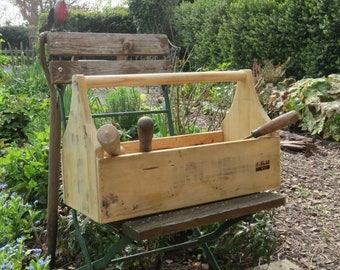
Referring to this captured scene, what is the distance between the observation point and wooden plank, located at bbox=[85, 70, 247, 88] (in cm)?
170

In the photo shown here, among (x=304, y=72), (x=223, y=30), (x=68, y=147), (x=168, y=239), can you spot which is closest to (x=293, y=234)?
(x=168, y=239)

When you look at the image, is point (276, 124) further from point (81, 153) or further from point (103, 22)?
point (103, 22)

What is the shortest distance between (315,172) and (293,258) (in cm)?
159

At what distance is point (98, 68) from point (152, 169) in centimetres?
70

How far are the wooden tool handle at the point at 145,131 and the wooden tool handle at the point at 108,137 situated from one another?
91 mm

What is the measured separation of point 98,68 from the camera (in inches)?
85.0

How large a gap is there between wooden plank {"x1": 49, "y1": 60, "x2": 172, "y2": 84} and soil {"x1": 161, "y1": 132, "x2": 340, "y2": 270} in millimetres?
965

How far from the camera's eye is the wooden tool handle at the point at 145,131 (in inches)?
60.8

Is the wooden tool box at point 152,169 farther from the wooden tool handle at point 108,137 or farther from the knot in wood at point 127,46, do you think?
the knot in wood at point 127,46

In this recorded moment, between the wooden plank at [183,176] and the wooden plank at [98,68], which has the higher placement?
the wooden plank at [98,68]

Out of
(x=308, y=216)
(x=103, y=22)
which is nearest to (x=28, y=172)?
(x=308, y=216)

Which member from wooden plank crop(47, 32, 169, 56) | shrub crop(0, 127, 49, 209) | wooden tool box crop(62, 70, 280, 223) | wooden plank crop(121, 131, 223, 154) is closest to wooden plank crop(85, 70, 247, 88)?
wooden tool box crop(62, 70, 280, 223)

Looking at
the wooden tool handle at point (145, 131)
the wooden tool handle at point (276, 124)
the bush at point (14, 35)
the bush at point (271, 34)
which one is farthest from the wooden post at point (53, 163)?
the bush at point (14, 35)

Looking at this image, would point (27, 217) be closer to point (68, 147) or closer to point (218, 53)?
point (68, 147)
